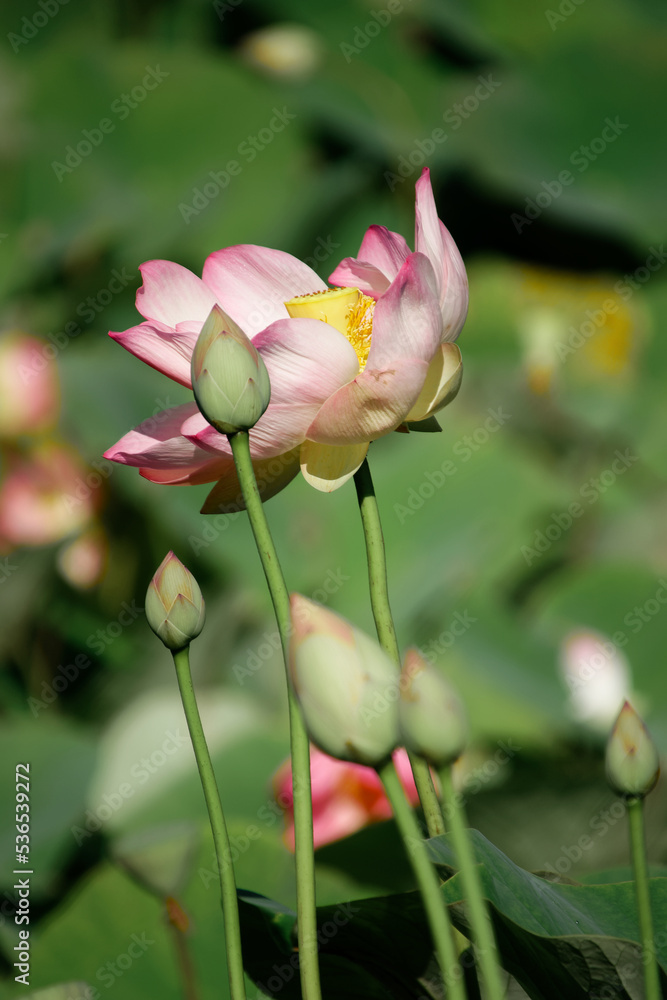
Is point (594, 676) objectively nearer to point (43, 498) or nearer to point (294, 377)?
point (43, 498)

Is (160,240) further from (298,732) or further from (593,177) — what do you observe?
(298,732)

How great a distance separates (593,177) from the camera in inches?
77.4

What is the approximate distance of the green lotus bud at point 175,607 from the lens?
250 mm

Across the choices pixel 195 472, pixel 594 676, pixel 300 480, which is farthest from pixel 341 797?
pixel 300 480

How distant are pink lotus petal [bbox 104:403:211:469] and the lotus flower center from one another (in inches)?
2.0

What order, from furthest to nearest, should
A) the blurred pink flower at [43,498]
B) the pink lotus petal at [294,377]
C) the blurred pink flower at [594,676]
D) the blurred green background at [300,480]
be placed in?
the blurred pink flower at [43,498] < the blurred pink flower at [594,676] < the blurred green background at [300,480] < the pink lotus petal at [294,377]

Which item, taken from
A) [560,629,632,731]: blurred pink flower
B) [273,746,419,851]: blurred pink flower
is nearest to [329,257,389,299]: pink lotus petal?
[273,746,419,851]: blurred pink flower

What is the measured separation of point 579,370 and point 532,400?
192mm

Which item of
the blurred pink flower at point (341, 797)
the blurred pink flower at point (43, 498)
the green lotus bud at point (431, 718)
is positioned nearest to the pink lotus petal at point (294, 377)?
the green lotus bud at point (431, 718)

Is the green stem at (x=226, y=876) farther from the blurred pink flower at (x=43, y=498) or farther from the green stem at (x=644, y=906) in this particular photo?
the blurred pink flower at (x=43, y=498)

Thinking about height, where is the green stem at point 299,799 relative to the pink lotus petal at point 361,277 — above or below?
below

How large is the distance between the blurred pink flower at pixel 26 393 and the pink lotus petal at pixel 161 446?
0.89 m

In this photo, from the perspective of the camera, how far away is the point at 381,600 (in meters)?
0.26

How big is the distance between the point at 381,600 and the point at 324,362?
0.08m
